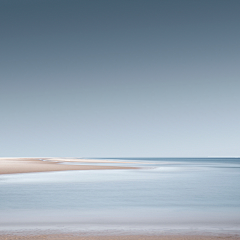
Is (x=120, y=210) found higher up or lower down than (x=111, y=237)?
higher up

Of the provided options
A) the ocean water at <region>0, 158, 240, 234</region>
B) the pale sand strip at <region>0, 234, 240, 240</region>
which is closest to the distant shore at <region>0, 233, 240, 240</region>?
the pale sand strip at <region>0, 234, 240, 240</region>

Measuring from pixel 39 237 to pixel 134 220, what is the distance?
4.00 m

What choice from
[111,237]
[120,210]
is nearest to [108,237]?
[111,237]

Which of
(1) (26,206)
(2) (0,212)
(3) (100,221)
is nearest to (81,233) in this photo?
(3) (100,221)

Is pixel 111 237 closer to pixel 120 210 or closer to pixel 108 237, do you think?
pixel 108 237

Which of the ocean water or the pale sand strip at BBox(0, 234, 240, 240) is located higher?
the ocean water

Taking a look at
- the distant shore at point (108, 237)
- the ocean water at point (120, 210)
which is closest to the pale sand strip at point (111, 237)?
the distant shore at point (108, 237)

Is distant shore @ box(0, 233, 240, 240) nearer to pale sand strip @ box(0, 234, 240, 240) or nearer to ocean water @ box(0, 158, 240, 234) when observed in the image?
pale sand strip @ box(0, 234, 240, 240)

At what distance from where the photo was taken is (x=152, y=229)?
31.1ft

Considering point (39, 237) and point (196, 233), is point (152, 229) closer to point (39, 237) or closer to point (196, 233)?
point (196, 233)

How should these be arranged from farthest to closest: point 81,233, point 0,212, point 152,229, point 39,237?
1. point 0,212
2. point 152,229
3. point 81,233
4. point 39,237

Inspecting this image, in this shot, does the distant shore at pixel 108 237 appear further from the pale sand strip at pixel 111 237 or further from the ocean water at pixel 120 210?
the ocean water at pixel 120 210

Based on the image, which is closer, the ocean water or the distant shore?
the distant shore

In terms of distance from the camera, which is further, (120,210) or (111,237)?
(120,210)
